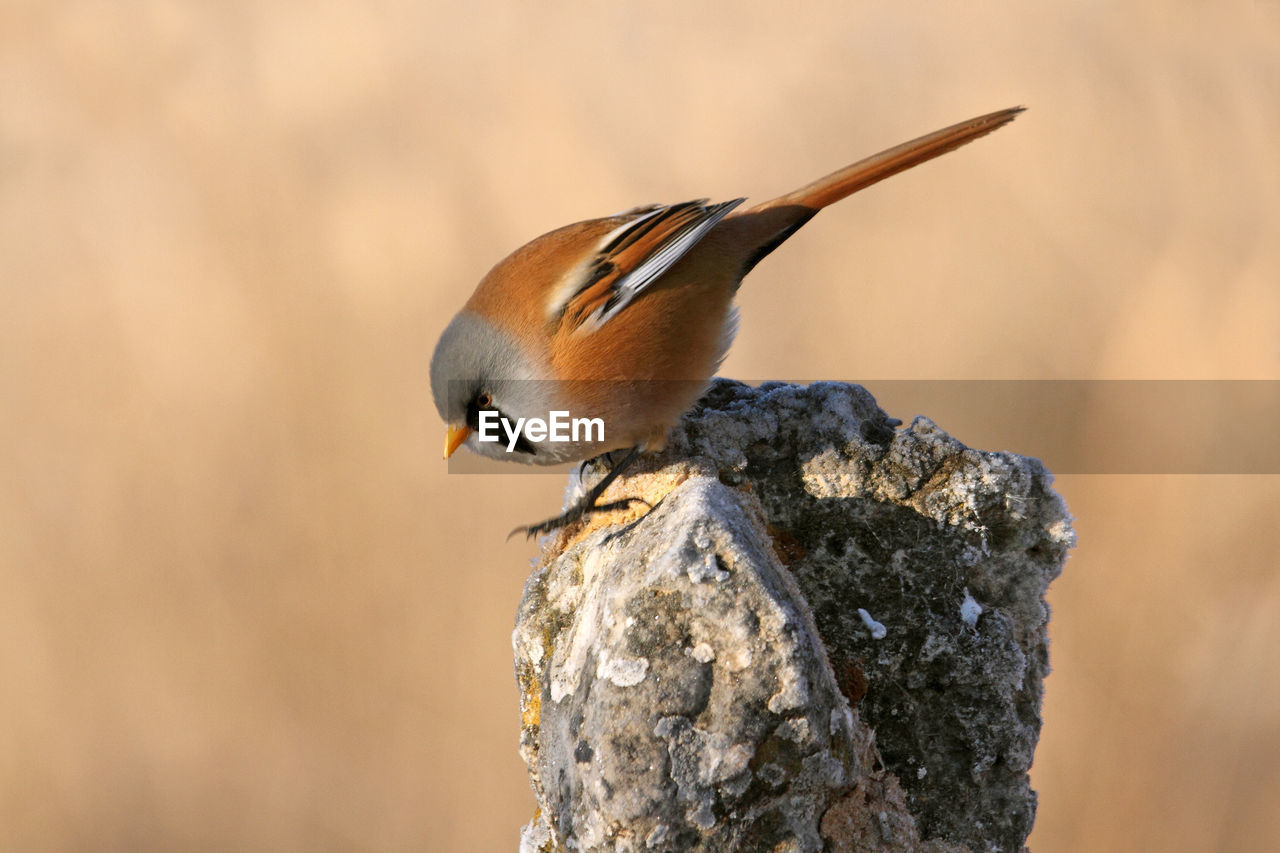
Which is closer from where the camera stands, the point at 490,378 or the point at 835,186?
the point at 490,378

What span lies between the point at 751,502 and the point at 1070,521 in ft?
1.88

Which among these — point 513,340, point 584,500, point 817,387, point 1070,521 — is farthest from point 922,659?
point 513,340

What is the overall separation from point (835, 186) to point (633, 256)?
1.56 ft

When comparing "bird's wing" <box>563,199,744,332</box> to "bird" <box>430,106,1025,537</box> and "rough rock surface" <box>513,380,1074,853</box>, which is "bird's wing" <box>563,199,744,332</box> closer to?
"bird" <box>430,106,1025,537</box>

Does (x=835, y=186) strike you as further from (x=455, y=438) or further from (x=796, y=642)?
(x=796, y=642)

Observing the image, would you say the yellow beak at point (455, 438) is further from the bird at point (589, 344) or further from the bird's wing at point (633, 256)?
the bird's wing at point (633, 256)

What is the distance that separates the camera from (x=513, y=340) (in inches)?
78.7

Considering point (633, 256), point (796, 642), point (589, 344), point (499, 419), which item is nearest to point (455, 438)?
point (499, 419)

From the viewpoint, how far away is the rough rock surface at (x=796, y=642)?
136cm

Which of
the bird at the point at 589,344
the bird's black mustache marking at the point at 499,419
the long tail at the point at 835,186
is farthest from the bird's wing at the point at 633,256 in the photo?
the bird's black mustache marking at the point at 499,419

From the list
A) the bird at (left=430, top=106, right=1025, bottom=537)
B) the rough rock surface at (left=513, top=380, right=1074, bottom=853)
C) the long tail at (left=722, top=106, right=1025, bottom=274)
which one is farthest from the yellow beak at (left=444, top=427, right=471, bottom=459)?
the long tail at (left=722, top=106, right=1025, bottom=274)

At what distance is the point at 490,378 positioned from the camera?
199 centimetres

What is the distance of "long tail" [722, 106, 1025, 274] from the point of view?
7.22 ft

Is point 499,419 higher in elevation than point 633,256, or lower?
lower
